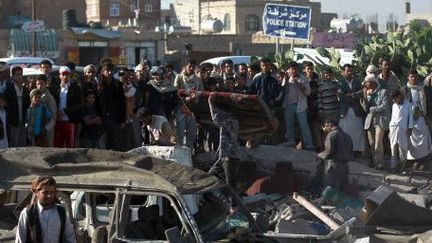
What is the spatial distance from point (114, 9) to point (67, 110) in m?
57.1

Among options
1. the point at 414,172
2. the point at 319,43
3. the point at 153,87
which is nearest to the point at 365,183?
the point at 414,172

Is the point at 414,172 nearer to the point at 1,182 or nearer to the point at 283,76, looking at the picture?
the point at 283,76

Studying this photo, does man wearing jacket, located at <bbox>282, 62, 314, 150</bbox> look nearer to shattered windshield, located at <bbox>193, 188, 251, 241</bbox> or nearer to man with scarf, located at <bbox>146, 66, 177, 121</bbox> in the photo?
man with scarf, located at <bbox>146, 66, 177, 121</bbox>

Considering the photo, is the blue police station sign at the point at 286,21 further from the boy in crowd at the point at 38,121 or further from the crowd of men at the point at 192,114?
the boy in crowd at the point at 38,121

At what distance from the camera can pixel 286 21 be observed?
21.2 metres

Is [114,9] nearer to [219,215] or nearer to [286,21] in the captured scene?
[286,21]

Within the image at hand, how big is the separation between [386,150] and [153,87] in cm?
440

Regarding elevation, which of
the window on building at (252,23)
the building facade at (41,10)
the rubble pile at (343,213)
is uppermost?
the building facade at (41,10)

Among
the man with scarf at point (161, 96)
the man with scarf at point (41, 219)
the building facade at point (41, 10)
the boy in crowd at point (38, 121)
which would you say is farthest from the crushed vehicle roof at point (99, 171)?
the building facade at point (41, 10)

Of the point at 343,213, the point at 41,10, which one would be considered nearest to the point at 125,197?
the point at 343,213

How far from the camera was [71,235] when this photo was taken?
6.55m

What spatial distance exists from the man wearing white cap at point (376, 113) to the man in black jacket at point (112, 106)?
13.9 feet

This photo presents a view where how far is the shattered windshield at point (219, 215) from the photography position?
7.45 meters

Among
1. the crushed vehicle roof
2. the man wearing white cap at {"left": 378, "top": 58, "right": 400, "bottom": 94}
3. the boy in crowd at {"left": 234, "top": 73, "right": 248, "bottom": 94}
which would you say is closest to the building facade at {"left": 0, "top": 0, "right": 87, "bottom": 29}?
the boy in crowd at {"left": 234, "top": 73, "right": 248, "bottom": 94}
